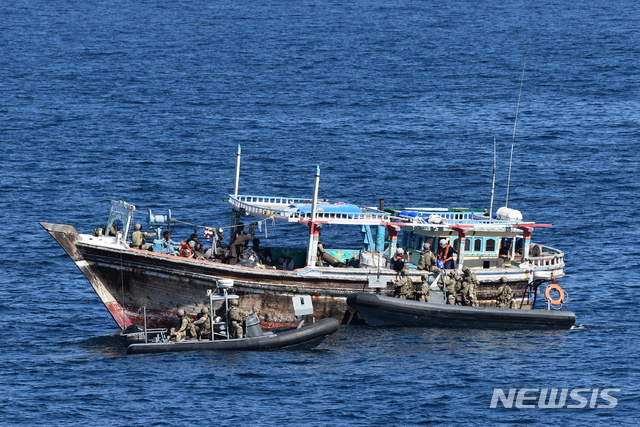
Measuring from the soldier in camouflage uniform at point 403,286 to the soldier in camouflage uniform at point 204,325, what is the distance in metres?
8.05

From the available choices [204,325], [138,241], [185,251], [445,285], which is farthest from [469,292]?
[138,241]

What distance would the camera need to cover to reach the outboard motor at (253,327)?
46.0 metres

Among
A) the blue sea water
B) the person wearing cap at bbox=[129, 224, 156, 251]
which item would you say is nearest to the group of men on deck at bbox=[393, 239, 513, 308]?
the blue sea water

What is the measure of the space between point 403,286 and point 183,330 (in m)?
9.27

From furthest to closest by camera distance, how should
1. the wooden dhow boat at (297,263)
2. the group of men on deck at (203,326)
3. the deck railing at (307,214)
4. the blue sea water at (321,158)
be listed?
the deck railing at (307,214) < the wooden dhow boat at (297,263) < the group of men on deck at (203,326) < the blue sea water at (321,158)

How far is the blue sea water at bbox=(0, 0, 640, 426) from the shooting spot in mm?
42594

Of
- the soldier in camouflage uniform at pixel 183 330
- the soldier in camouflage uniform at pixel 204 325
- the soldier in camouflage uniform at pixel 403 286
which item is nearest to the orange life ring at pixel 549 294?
the soldier in camouflage uniform at pixel 403 286

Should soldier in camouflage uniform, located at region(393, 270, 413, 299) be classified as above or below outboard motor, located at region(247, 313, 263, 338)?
above

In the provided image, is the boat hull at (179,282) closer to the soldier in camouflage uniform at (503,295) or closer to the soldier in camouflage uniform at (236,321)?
the soldier in camouflage uniform at (236,321)

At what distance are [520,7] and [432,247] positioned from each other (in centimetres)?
13193

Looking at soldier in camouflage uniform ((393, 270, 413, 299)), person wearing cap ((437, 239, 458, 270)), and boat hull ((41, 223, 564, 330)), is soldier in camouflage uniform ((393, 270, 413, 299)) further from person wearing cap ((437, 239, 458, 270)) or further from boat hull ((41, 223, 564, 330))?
person wearing cap ((437, 239, 458, 270))

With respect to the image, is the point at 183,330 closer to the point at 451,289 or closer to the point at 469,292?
the point at 451,289

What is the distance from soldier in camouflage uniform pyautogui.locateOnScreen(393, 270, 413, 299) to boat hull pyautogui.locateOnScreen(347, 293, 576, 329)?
2.22 ft

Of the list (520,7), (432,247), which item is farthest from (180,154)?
(520,7)
